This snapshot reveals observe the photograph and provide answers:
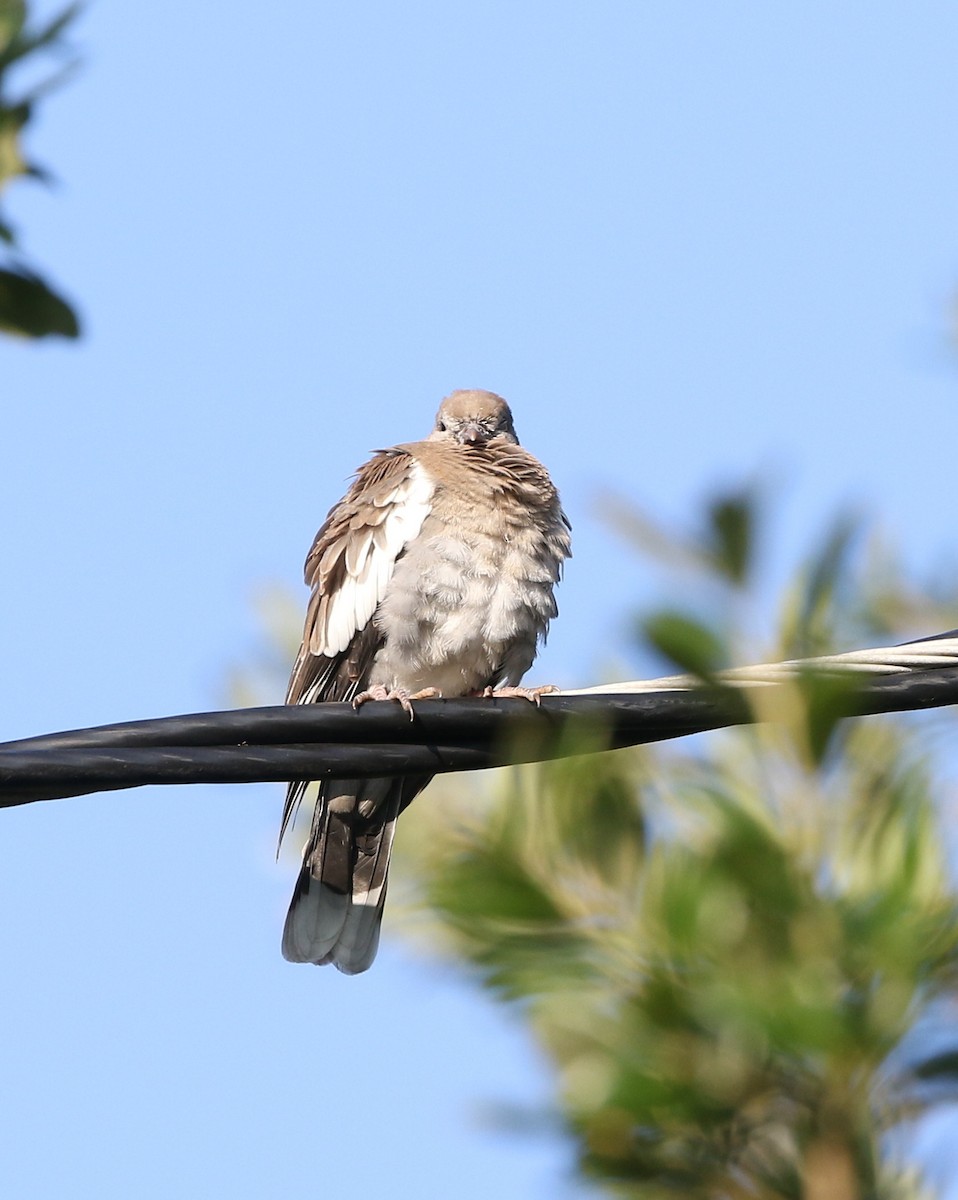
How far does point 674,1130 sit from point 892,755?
1.32 ft

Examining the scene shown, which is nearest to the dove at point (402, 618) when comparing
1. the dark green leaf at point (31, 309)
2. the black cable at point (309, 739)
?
the black cable at point (309, 739)

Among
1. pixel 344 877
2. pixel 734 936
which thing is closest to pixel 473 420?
pixel 344 877

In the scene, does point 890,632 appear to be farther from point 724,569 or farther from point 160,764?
point 724,569

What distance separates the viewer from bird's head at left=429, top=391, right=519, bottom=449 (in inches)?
238

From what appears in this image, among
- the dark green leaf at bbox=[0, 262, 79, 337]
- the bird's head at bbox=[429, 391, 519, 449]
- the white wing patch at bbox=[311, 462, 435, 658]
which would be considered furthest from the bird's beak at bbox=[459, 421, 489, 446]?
the dark green leaf at bbox=[0, 262, 79, 337]

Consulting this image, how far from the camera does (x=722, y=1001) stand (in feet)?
4.57

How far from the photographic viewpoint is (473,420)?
20.3 feet

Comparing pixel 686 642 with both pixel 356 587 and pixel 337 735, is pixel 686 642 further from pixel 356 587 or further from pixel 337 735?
pixel 356 587

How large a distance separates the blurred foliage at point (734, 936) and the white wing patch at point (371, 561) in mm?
3748

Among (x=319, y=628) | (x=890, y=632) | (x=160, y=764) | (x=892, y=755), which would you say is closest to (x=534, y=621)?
(x=319, y=628)

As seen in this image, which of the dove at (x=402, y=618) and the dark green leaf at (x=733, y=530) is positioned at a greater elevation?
the dove at (x=402, y=618)

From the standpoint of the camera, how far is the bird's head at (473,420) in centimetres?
604

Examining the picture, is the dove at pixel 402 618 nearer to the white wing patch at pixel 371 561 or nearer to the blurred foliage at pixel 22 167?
the white wing patch at pixel 371 561

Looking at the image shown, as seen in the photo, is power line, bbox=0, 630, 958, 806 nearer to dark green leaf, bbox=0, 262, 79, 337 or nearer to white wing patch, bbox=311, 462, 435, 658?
dark green leaf, bbox=0, 262, 79, 337
